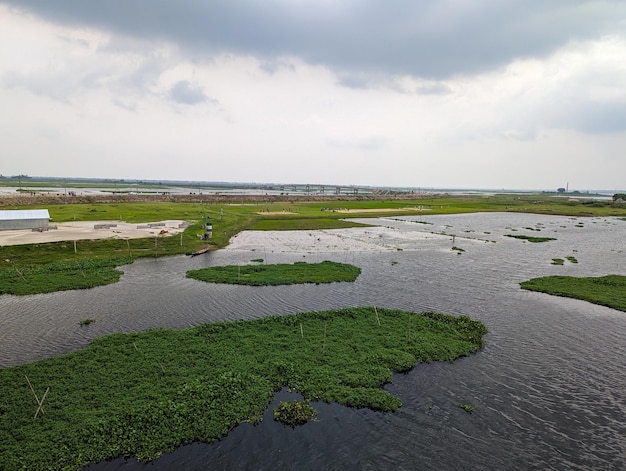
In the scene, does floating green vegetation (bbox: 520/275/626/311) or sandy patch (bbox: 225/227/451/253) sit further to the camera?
sandy patch (bbox: 225/227/451/253)

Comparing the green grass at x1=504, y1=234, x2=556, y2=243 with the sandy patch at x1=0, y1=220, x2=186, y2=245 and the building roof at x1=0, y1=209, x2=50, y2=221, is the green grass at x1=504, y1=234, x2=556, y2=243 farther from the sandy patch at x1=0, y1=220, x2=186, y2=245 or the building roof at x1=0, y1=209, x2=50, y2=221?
the building roof at x1=0, y1=209, x2=50, y2=221

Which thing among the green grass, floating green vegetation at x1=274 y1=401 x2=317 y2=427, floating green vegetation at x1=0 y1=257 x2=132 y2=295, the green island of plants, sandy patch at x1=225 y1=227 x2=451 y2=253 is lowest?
floating green vegetation at x1=274 y1=401 x2=317 y2=427

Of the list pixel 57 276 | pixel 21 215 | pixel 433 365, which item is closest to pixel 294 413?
pixel 433 365

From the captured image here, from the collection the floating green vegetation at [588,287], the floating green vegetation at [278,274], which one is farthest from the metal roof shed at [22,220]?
the floating green vegetation at [588,287]

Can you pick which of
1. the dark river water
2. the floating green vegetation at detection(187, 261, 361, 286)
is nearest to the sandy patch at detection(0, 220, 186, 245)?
the dark river water

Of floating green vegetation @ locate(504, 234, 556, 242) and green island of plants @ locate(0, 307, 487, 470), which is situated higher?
floating green vegetation @ locate(504, 234, 556, 242)

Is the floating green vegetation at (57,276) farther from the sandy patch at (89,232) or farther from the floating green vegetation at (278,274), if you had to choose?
the sandy patch at (89,232)

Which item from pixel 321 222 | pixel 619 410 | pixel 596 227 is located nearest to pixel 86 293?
pixel 619 410

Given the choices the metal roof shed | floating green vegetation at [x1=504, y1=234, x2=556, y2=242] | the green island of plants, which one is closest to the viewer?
the green island of plants
